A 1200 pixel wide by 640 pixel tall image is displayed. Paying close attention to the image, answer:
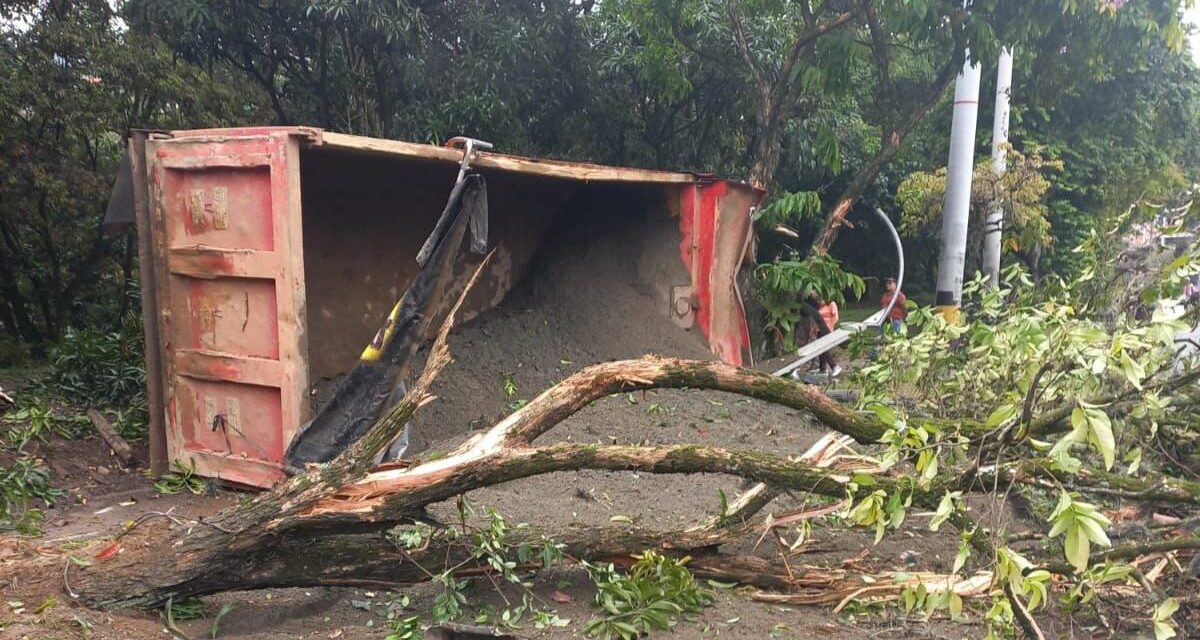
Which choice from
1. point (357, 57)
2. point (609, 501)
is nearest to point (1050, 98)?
point (357, 57)

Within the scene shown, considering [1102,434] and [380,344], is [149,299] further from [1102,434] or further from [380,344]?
[1102,434]

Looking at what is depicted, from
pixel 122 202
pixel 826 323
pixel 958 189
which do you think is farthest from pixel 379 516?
pixel 958 189

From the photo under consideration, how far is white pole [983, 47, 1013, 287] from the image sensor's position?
1056 centimetres

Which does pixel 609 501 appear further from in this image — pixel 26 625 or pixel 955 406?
pixel 26 625

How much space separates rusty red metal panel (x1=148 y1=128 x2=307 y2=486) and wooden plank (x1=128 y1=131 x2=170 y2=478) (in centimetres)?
5

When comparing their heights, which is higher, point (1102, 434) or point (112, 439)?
point (1102, 434)

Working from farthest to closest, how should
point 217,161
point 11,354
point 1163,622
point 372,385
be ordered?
point 11,354 → point 217,161 → point 372,385 → point 1163,622

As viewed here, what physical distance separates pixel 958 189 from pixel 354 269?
20.5ft

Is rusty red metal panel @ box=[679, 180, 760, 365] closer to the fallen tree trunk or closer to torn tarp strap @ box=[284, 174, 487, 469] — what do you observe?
torn tarp strap @ box=[284, 174, 487, 469]

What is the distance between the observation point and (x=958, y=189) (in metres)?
8.82

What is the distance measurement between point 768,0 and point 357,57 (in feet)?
15.3

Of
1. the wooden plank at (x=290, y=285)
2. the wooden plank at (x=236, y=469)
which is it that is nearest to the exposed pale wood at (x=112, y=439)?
the wooden plank at (x=236, y=469)

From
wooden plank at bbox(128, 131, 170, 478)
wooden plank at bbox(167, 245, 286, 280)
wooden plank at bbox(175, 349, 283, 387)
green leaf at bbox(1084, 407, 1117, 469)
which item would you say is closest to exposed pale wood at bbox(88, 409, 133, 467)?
wooden plank at bbox(128, 131, 170, 478)

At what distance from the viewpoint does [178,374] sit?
447 centimetres
